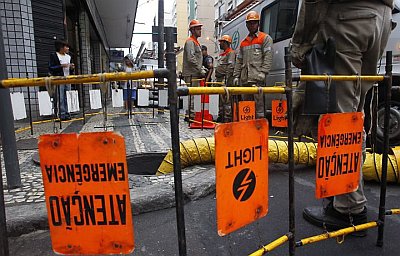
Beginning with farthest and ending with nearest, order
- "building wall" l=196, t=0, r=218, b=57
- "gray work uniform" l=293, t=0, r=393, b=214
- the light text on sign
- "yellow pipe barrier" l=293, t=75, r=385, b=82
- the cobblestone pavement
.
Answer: "building wall" l=196, t=0, r=218, b=57
the cobblestone pavement
"gray work uniform" l=293, t=0, r=393, b=214
"yellow pipe barrier" l=293, t=75, r=385, b=82
the light text on sign

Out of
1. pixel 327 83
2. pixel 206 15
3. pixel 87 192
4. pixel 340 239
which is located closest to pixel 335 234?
pixel 340 239

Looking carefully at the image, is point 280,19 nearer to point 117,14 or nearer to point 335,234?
point 335,234

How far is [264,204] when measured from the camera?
5.40 feet

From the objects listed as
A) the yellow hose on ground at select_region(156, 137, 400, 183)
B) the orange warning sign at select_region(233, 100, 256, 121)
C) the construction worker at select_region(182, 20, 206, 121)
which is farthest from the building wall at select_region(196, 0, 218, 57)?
the yellow hose on ground at select_region(156, 137, 400, 183)

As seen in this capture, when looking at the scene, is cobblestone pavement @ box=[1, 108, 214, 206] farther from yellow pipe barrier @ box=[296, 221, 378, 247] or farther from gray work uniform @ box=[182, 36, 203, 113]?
yellow pipe barrier @ box=[296, 221, 378, 247]

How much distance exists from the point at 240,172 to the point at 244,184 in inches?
3.0

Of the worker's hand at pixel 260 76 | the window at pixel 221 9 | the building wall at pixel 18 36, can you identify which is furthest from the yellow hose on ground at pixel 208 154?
the window at pixel 221 9

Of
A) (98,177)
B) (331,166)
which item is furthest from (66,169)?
(331,166)

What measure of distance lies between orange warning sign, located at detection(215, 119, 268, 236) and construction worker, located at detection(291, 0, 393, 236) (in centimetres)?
82

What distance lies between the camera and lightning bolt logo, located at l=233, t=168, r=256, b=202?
1477 millimetres

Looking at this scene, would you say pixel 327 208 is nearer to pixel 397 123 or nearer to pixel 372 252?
pixel 372 252

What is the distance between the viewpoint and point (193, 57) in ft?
22.1

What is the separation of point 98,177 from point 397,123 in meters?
4.27

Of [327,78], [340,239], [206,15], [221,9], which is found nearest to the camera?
[327,78]
